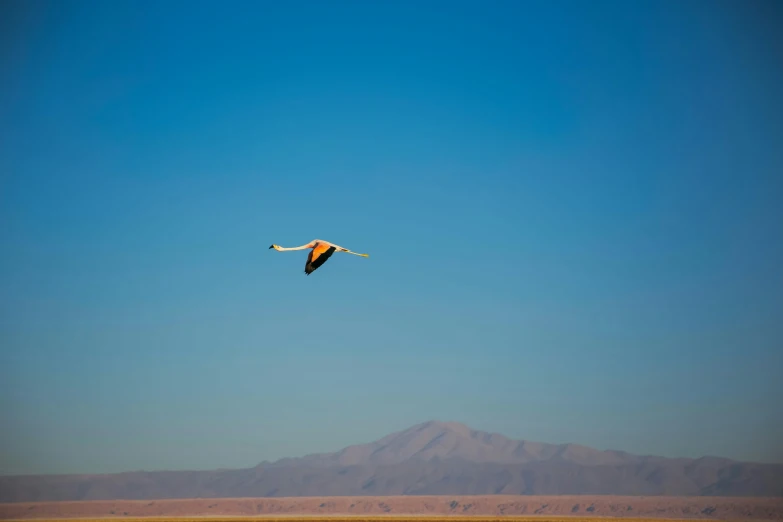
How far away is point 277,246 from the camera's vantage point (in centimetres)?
6044

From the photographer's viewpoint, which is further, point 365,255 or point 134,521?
point 134,521

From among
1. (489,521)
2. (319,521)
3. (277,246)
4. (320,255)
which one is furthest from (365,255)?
(319,521)

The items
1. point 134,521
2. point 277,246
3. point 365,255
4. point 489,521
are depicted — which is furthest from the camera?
point 134,521

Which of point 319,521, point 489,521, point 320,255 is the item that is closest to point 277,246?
point 320,255

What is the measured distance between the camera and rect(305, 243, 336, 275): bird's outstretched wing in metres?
57.7

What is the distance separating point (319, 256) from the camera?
5778 centimetres

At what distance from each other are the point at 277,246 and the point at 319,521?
6016 inches

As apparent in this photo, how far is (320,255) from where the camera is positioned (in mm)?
57781

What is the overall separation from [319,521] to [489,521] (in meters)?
55.1

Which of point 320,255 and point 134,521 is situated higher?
point 320,255

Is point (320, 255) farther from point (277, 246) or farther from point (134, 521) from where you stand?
point (134, 521)

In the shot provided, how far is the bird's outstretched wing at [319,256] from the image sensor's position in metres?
57.7

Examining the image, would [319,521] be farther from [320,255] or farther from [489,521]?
[320,255]

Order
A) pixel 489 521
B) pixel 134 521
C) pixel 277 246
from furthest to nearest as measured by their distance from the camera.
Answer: pixel 134 521, pixel 489 521, pixel 277 246
